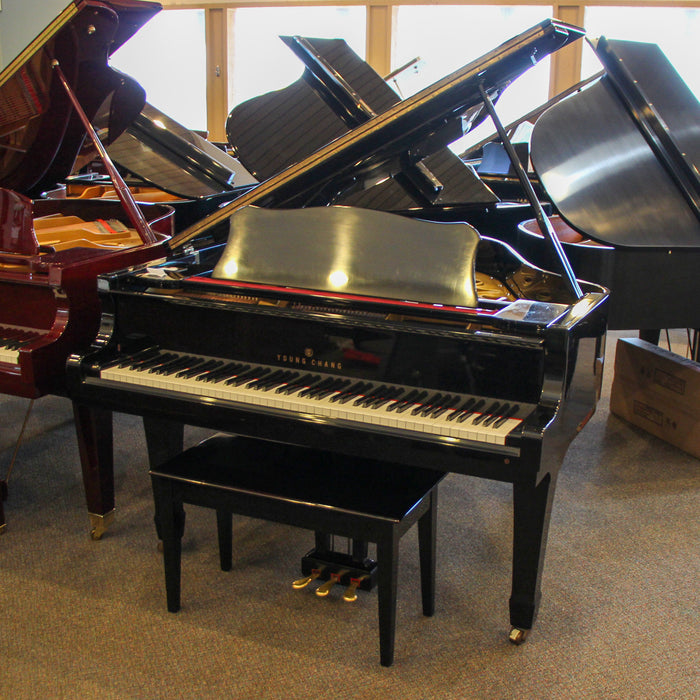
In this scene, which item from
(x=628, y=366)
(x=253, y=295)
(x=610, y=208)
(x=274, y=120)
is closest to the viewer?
(x=253, y=295)

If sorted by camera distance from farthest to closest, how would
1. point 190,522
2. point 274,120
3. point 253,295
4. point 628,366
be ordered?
point 628,366 → point 274,120 → point 190,522 → point 253,295

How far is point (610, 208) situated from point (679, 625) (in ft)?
6.22

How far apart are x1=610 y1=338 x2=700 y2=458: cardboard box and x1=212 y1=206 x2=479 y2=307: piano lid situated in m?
1.97

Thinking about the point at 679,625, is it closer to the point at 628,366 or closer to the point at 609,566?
the point at 609,566

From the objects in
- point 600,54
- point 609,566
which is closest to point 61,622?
point 609,566

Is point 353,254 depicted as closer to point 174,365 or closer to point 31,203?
point 174,365

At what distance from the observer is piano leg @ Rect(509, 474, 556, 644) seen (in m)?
2.14

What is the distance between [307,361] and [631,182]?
2.15 m

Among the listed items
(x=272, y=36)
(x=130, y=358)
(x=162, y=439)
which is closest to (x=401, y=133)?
(x=130, y=358)

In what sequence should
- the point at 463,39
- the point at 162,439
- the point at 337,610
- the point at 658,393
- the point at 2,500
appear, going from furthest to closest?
the point at 463,39 < the point at 658,393 < the point at 2,500 < the point at 162,439 < the point at 337,610

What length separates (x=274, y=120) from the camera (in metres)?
3.78

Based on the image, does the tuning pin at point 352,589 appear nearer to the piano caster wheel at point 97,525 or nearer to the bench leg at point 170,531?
the bench leg at point 170,531

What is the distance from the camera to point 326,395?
2.24 meters

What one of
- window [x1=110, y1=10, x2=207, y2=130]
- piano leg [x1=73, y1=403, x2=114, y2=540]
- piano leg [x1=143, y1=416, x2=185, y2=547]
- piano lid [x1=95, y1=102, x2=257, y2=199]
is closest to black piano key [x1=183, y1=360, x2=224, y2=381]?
piano leg [x1=143, y1=416, x2=185, y2=547]
